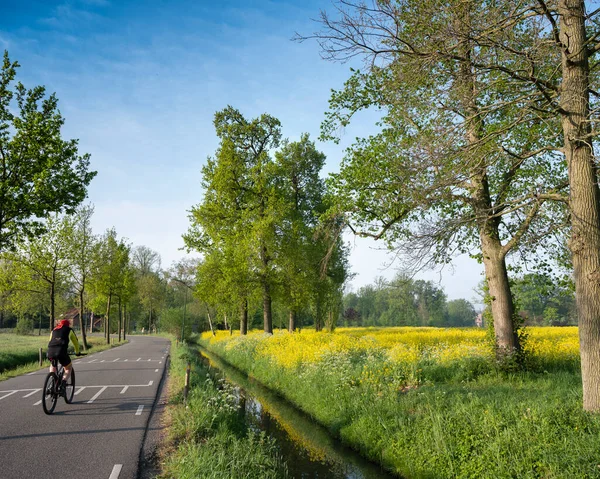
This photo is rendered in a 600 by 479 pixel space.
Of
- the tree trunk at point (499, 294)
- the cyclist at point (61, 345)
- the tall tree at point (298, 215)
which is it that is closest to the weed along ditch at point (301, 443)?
the cyclist at point (61, 345)

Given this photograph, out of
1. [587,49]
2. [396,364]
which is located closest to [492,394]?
[396,364]

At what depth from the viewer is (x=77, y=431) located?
7723 mm

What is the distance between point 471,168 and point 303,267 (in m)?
17.6

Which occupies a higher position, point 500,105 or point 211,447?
point 500,105

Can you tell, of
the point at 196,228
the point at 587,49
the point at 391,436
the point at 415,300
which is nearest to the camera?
the point at 587,49

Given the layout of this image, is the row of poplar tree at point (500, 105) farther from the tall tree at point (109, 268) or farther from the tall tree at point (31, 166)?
the tall tree at point (109, 268)

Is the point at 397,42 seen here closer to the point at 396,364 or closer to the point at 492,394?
the point at 492,394

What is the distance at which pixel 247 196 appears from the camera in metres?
25.8

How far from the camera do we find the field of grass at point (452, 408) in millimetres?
6148

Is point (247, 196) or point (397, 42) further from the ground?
point (247, 196)

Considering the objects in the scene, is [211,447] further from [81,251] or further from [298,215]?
[81,251]

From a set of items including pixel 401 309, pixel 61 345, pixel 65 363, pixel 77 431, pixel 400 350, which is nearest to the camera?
pixel 77 431

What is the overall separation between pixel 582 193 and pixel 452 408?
4661mm

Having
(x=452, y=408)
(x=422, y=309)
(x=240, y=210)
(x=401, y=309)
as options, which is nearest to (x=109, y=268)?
(x=240, y=210)
